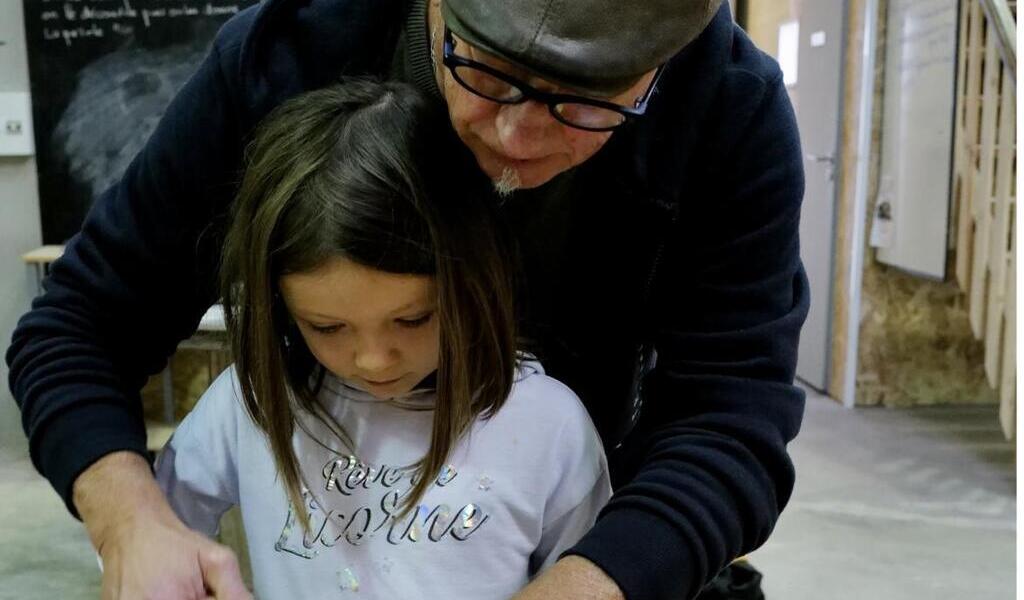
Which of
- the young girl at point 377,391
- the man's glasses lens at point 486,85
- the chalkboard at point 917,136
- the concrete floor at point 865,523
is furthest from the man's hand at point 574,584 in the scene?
the chalkboard at point 917,136

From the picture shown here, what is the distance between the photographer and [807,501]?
116 inches

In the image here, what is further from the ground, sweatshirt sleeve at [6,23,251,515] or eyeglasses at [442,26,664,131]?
eyeglasses at [442,26,664,131]

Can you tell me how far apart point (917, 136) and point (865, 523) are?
1.51 m

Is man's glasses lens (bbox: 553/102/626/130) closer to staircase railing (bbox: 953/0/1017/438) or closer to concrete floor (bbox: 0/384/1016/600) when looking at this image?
concrete floor (bbox: 0/384/1016/600)

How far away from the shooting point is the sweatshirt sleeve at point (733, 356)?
915mm

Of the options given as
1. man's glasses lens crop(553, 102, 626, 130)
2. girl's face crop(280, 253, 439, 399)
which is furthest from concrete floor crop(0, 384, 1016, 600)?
man's glasses lens crop(553, 102, 626, 130)

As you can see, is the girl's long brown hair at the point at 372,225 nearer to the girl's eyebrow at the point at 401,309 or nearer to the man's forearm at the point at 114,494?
the girl's eyebrow at the point at 401,309

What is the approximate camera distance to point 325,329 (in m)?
0.91

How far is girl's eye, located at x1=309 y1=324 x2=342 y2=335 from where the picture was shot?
90 centimetres

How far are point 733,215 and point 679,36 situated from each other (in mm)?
310

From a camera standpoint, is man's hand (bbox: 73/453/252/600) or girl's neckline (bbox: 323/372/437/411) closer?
man's hand (bbox: 73/453/252/600)

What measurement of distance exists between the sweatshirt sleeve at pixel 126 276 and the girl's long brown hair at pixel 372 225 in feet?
0.26

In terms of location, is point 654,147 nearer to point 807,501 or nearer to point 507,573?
point 507,573

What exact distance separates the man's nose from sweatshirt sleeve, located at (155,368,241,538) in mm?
440
